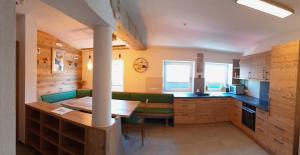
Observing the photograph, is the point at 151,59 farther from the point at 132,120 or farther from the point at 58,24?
the point at 58,24

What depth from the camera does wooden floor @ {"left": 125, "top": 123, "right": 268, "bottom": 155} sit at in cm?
298

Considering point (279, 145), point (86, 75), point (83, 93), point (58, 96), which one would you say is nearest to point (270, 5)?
point (279, 145)

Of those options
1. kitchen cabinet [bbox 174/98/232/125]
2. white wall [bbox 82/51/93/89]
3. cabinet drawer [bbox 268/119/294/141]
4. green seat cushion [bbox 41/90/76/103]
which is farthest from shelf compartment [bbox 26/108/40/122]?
cabinet drawer [bbox 268/119/294/141]

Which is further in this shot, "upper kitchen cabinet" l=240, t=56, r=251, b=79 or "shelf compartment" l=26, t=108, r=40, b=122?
"upper kitchen cabinet" l=240, t=56, r=251, b=79

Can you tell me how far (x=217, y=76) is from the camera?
17.7 ft

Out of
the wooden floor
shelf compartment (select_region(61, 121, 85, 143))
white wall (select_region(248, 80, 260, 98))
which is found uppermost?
white wall (select_region(248, 80, 260, 98))

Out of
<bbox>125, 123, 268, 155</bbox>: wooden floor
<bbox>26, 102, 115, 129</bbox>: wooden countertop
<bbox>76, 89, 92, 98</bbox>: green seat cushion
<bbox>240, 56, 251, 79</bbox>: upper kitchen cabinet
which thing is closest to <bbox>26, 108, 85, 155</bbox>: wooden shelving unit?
<bbox>26, 102, 115, 129</bbox>: wooden countertop

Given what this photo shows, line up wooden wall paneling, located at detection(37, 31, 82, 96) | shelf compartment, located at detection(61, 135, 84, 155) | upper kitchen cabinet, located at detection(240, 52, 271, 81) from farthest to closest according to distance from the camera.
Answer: wooden wall paneling, located at detection(37, 31, 82, 96), upper kitchen cabinet, located at detection(240, 52, 271, 81), shelf compartment, located at detection(61, 135, 84, 155)

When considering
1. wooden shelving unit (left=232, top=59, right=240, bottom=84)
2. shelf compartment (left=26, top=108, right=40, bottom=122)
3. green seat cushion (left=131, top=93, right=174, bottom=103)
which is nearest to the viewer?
shelf compartment (left=26, top=108, right=40, bottom=122)

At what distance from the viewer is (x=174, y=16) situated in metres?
2.77

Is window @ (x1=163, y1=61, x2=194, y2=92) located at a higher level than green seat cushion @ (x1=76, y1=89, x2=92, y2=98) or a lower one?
higher

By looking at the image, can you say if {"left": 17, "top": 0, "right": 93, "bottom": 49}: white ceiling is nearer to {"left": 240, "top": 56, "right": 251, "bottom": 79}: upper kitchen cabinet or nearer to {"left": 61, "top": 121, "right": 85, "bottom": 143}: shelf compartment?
{"left": 61, "top": 121, "right": 85, "bottom": 143}: shelf compartment

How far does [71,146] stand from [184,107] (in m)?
2.85

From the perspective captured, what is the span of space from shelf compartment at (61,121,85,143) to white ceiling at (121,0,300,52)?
2050 mm
